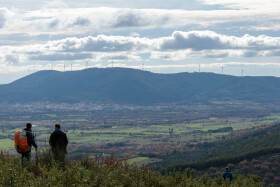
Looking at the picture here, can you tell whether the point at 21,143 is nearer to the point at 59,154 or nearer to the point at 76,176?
the point at 59,154

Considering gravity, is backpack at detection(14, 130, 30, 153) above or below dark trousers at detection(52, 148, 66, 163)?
above

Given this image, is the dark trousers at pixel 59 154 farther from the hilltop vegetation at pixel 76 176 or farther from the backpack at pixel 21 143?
the backpack at pixel 21 143

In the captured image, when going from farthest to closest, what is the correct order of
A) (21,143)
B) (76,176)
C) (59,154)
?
(21,143)
(59,154)
(76,176)

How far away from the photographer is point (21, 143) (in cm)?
1895

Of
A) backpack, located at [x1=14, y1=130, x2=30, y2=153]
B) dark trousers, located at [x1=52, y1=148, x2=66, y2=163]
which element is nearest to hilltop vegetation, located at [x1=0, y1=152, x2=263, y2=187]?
dark trousers, located at [x1=52, y1=148, x2=66, y2=163]

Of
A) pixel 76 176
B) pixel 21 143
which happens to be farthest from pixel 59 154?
pixel 76 176

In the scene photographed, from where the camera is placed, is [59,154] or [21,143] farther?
[21,143]

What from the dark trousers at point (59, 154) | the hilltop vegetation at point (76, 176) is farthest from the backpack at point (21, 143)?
the dark trousers at point (59, 154)

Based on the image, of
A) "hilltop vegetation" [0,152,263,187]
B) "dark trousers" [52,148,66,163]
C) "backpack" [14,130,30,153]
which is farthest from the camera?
"backpack" [14,130,30,153]

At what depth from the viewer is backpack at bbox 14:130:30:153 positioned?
1888 cm

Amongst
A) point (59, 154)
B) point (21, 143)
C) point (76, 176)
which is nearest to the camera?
point (76, 176)

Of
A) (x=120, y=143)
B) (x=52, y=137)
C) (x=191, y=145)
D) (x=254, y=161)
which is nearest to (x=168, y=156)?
(x=191, y=145)

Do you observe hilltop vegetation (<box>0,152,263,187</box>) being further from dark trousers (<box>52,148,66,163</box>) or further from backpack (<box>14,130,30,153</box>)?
backpack (<box>14,130,30,153</box>)

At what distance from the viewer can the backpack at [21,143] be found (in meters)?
18.9
